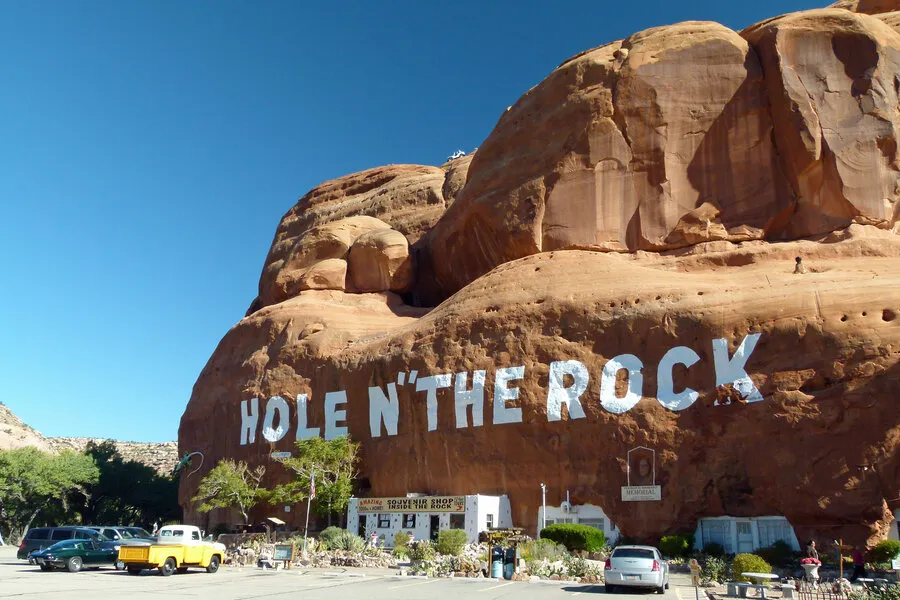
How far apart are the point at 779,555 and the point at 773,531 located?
2.09 metres

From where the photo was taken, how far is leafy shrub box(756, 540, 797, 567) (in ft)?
98.1

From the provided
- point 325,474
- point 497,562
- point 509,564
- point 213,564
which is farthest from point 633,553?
point 325,474

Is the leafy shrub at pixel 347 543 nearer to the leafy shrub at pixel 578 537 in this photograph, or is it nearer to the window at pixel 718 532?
the leafy shrub at pixel 578 537

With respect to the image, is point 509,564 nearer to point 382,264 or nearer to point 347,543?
point 347,543

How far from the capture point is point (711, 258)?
42.1m

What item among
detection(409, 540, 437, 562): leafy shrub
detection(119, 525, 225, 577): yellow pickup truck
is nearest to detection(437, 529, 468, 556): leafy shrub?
detection(409, 540, 437, 562): leafy shrub

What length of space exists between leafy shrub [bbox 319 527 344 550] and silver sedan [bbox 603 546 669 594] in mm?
18109

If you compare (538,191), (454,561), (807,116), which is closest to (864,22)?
(807,116)

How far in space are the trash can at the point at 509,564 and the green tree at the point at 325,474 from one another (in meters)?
19.3

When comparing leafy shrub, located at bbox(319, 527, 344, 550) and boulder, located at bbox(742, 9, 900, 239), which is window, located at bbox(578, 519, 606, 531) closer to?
leafy shrub, located at bbox(319, 527, 344, 550)

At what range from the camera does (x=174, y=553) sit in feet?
87.9

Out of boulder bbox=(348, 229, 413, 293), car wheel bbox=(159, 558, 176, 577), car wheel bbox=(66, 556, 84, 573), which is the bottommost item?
car wheel bbox=(66, 556, 84, 573)

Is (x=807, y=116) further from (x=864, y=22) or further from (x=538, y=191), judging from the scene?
(x=538, y=191)

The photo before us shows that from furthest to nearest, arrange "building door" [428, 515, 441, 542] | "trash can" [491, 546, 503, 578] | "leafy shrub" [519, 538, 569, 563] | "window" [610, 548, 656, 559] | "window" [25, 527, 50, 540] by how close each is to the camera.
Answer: "building door" [428, 515, 441, 542], "window" [25, 527, 50, 540], "leafy shrub" [519, 538, 569, 563], "trash can" [491, 546, 503, 578], "window" [610, 548, 656, 559]
